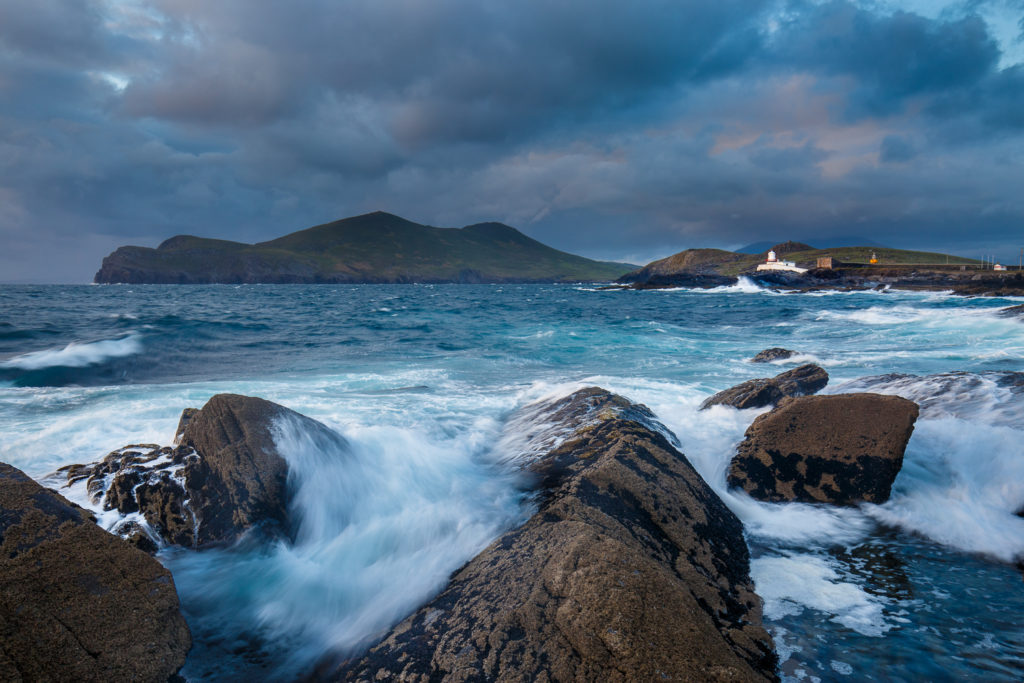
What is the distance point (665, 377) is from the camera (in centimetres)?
1279

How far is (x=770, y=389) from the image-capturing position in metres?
8.09

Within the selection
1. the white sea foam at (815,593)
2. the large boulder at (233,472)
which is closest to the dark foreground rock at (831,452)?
the white sea foam at (815,593)

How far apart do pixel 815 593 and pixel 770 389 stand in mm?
5042

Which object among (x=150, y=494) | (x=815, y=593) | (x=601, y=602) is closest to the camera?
(x=601, y=602)

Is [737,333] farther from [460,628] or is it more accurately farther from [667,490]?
[460,628]

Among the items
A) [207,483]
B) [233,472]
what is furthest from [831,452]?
[207,483]

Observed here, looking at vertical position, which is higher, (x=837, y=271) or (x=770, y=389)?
(x=837, y=271)

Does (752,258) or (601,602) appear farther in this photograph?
(752,258)

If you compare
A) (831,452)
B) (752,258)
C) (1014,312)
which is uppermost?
(752,258)

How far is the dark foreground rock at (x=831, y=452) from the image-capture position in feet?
16.5

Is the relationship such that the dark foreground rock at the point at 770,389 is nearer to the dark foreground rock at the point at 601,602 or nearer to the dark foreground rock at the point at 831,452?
the dark foreground rock at the point at 831,452

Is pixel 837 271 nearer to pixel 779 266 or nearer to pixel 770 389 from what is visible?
pixel 779 266

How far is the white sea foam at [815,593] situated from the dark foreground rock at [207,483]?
3.84 metres

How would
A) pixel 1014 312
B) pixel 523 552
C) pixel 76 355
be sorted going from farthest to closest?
pixel 1014 312 → pixel 76 355 → pixel 523 552
